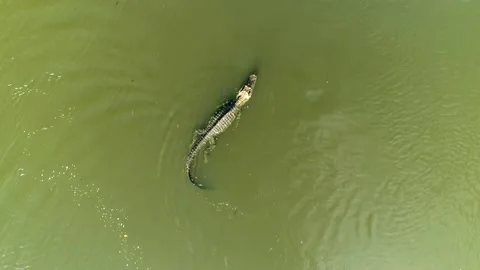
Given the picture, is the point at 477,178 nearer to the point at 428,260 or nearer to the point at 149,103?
the point at 428,260

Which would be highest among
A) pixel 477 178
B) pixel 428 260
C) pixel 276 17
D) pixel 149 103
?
pixel 276 17

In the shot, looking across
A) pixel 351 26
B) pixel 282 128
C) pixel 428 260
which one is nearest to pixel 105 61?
pixel 282 128

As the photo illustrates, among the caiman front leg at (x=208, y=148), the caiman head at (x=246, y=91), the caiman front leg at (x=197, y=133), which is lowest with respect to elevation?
the caiman front leg at (x=208, y=148)

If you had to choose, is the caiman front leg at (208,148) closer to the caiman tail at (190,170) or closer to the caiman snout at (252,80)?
the caiman tail at (190,170)

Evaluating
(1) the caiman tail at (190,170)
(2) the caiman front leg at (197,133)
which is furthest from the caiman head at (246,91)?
(1) the caiman tail at (190,170)

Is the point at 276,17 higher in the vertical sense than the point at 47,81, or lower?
higher

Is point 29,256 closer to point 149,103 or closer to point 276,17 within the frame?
point 149,103

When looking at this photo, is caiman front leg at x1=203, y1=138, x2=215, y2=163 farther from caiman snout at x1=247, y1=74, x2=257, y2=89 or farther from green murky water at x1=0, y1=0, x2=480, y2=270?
caiman snout at x1=247, y1=74, x2=257, y2=89
